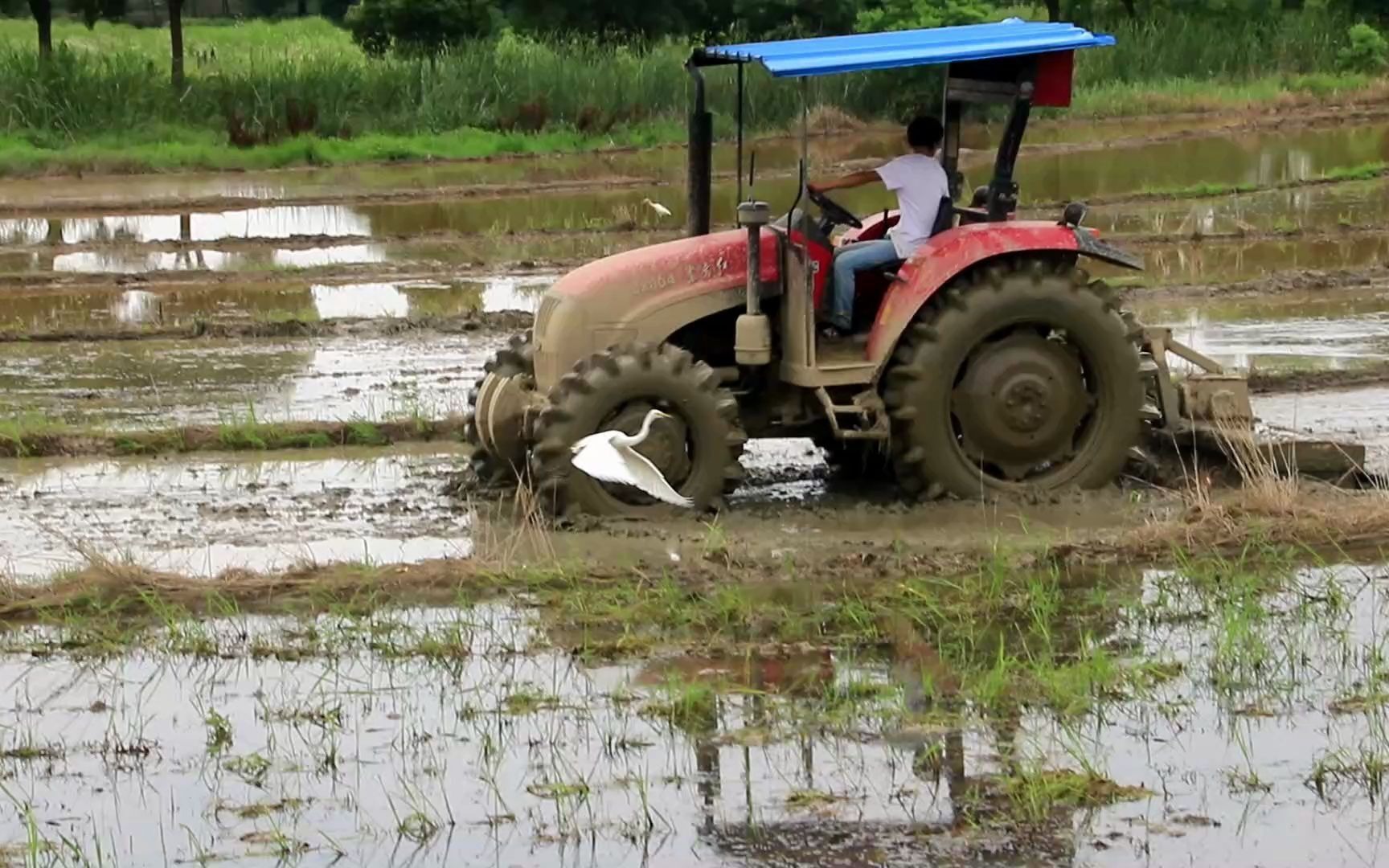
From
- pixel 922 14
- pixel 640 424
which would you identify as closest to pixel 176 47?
pixel 922 14

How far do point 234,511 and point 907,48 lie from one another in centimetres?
339

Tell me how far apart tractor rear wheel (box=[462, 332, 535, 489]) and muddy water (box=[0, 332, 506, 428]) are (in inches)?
53.8

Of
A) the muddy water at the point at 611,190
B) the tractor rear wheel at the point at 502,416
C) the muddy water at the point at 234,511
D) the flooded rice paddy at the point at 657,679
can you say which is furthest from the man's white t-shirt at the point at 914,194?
the muddy water at the point at 611,190

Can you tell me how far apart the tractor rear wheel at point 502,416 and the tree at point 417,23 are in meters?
23.3

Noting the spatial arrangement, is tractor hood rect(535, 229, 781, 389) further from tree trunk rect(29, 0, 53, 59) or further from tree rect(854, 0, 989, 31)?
tree rect(854, 0, 989, 31)

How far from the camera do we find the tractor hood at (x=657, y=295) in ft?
28.0

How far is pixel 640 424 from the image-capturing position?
8336 millimetres

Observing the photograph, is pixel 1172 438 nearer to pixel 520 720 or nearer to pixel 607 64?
pixel 520 720

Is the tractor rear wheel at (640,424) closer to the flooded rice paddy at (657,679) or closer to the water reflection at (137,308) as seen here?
the flooded rice paddy at (657,679)

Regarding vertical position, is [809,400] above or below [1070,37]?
below

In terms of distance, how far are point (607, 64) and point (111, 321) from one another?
14451mm

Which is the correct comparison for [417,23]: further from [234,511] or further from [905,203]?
[905,203]

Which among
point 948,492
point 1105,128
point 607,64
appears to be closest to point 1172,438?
point 948,492

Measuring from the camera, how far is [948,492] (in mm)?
8602
